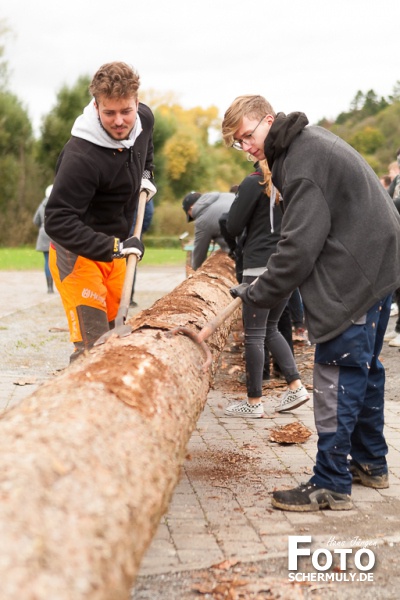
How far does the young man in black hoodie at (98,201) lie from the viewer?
4879 mm

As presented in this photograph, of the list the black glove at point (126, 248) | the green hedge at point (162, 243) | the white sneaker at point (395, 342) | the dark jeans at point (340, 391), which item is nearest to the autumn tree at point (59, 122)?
the green hedge at point (162, 243)

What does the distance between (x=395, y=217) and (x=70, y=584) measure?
2817 mm

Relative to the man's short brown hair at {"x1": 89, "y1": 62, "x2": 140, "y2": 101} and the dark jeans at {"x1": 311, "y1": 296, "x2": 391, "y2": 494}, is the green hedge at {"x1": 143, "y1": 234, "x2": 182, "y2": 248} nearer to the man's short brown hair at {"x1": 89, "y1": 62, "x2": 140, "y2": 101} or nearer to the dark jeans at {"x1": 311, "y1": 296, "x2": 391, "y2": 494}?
the man's short brown hair at {"x1": 89, "y1": 62, "x2": 140, "y2": 101}

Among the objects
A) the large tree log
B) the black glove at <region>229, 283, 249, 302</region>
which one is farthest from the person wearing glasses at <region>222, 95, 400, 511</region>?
the large tree log

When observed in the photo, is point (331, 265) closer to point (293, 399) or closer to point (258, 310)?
point (258, 310)

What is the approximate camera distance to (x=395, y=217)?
431 cm

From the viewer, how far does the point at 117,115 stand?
16.0 ft

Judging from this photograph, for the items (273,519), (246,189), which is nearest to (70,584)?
(273,519)

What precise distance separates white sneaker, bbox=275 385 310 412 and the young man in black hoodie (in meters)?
1.65

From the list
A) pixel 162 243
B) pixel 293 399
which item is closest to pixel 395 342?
Answer: pixel 293 399

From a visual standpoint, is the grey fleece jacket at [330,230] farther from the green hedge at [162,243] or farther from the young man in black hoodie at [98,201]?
the green hedge at [162,243]

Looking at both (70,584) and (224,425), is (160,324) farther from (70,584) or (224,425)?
(70,584)

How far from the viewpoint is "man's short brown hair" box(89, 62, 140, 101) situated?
15.4 feet

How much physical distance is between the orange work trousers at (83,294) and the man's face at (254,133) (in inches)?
54.3
